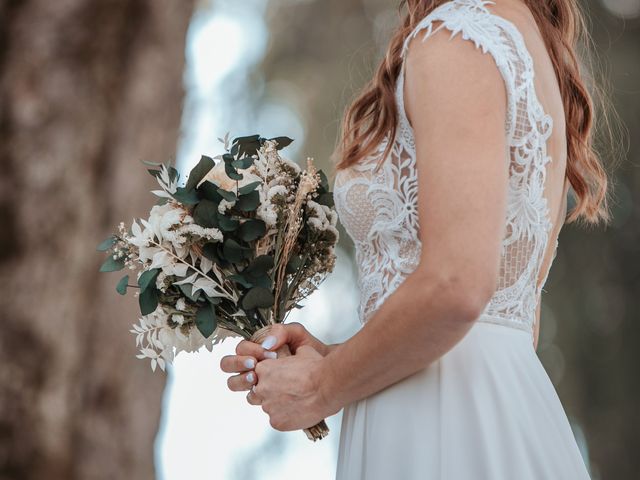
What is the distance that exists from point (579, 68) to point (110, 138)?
3.64 meters

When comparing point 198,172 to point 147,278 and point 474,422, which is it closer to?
point 147,278

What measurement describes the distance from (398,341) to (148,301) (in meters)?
0.61

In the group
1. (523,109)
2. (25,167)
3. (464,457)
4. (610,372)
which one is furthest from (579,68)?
(610,372)

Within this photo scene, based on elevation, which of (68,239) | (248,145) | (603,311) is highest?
(603,311)

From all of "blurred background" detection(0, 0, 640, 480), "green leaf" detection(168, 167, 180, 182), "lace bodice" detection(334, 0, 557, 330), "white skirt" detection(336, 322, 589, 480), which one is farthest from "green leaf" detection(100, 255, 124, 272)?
"blurred background" detection(0, 0, 640, 480)

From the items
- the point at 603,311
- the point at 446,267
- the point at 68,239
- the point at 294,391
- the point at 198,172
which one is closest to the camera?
the point at 446,267

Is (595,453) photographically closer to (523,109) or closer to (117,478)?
(117,478)

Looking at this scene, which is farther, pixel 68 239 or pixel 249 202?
pixel 68 239

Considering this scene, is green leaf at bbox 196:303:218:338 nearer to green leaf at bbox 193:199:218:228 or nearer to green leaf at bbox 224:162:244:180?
green leaf at bbox 193:199:218:228

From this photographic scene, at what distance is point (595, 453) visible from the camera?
9031 mm

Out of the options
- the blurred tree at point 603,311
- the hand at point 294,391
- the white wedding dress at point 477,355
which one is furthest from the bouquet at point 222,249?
the blurred tree at point 603,311

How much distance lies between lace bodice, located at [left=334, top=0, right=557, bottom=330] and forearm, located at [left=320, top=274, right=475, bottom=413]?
0.60 feet

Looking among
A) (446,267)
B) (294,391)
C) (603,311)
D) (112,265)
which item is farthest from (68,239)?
(603,311)

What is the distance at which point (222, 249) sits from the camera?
75.4 inches
